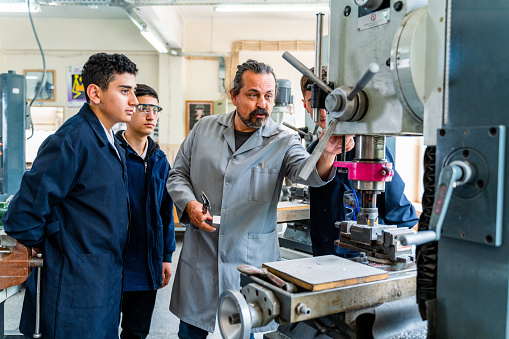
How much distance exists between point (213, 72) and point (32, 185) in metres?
5.12

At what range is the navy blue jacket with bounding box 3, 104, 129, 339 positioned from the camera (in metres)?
1.22

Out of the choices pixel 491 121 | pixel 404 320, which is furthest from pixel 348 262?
pixel 491 121

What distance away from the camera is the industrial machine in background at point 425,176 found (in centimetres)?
63

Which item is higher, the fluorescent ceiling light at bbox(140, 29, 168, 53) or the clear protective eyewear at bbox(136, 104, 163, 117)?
the fluorescent ceiling light at bbox(140, 29, 168, 53)

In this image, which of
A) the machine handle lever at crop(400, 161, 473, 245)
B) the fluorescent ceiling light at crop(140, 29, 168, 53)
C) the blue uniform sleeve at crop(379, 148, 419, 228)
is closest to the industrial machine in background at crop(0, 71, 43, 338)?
the fluorescent ceiling light at crop(140, 29, 168, 53)

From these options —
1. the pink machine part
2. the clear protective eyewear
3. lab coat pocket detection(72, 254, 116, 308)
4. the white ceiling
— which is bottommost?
lab coat pocket detection(72, 254, 116, 308)

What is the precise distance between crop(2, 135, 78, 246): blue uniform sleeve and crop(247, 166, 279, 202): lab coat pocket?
0.60 meters

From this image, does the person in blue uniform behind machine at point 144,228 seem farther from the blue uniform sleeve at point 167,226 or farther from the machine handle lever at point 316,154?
the machine handle lever at point 316,154

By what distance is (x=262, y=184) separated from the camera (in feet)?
4.92

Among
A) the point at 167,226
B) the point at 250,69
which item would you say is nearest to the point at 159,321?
the point at 167,226

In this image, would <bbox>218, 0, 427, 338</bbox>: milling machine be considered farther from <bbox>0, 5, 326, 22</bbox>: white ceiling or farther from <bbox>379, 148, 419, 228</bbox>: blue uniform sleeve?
<bbox>0, 5, 326, 22</bbox>: white ceiling

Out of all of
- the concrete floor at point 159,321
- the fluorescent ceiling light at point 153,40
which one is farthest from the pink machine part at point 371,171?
the fluorescent ceiling light at point 153,40

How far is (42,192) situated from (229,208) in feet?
2.00

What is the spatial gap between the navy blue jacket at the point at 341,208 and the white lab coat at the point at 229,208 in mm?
141
